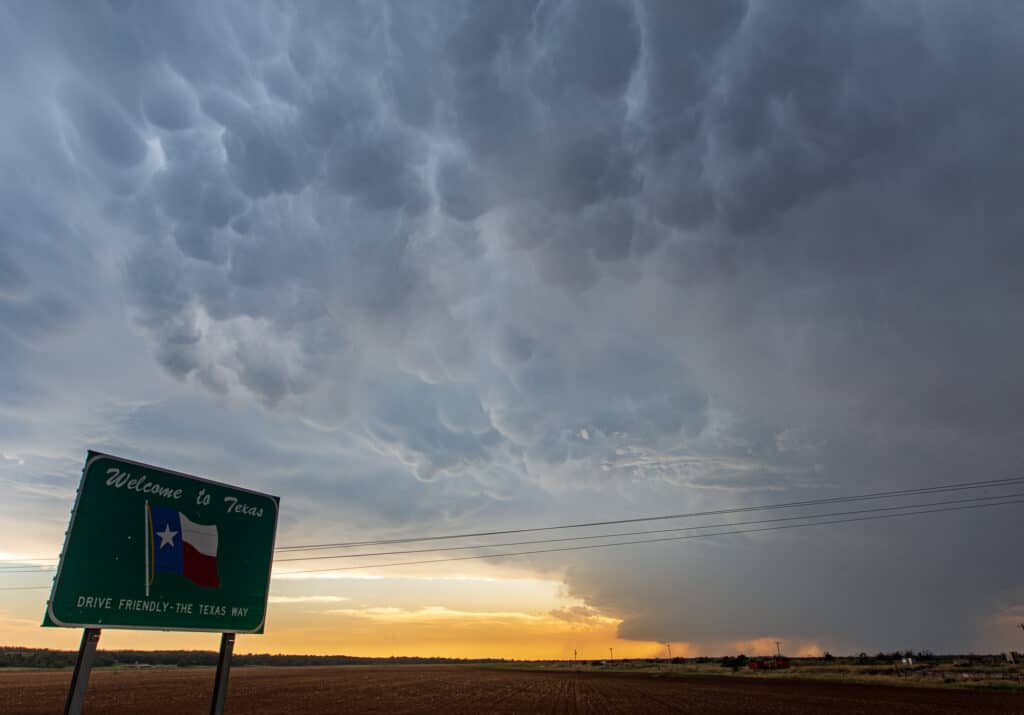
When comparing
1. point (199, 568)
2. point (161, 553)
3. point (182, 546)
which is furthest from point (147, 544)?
point (199, 568)

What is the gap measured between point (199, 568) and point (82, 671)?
128 inches

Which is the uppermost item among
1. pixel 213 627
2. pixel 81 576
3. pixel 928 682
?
pixel 81 576

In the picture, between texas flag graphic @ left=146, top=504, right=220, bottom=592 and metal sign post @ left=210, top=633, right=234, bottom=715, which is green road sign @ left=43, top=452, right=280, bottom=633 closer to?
texas flag graphic @ left=146, top=504, right=220, bottom=592

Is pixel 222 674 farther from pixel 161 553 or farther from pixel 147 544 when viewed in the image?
pixel 147 544

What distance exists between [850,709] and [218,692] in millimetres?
58534

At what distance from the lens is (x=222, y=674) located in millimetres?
12859

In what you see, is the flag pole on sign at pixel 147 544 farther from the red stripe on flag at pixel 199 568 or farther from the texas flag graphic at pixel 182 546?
the red stripe on flag at pixel 199 568

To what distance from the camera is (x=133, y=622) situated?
11.5m

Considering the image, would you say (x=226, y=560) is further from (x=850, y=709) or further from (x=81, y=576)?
(x=850, y=709)

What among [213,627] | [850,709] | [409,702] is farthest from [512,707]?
A: [213,627]

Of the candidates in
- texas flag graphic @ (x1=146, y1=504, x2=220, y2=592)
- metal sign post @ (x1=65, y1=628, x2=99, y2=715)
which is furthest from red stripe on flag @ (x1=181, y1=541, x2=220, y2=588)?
metal sign post @ (x1=65, y1=628, x2=99, y2=715)

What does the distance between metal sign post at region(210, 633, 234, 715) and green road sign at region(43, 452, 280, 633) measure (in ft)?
1.03

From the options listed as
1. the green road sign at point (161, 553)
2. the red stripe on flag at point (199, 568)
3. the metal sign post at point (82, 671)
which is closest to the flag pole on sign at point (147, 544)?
the green road sign at point (161, 553)

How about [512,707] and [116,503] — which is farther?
[512,707]
